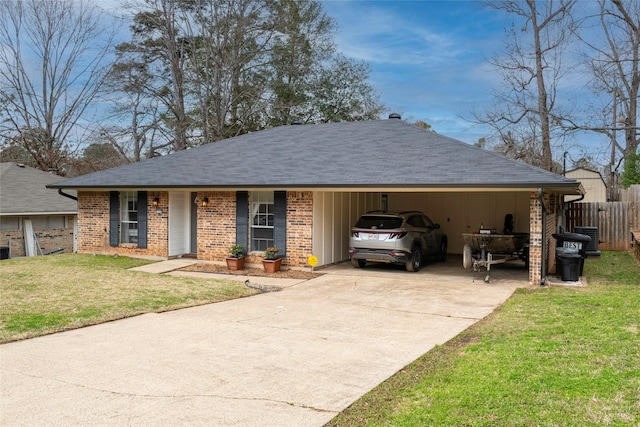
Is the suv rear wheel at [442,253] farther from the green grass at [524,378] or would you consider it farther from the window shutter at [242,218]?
the green grass at [524,378]

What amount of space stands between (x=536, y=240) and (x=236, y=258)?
24.5ft

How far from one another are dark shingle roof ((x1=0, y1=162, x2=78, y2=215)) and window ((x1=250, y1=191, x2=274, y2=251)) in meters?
12.7

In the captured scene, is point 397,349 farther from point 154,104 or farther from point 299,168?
point 154,104

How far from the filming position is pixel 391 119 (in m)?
17.5

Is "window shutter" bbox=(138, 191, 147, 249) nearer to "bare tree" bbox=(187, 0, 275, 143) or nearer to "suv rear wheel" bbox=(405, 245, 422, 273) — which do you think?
"suv rear wheel" bbox=(405, 245, 422, 273)

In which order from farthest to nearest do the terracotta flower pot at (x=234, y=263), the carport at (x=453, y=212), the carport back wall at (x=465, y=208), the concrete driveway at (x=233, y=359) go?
the carport back wall at (x=465, y=208)
the terracotta flower pot at (x=234, y=263)
the carport at (x=453, y=212)
the concrete driveway at (x=233, y=359)

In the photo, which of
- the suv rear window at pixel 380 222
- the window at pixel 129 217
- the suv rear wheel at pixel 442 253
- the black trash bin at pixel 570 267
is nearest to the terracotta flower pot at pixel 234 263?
the suv rear window at pixel 380 222

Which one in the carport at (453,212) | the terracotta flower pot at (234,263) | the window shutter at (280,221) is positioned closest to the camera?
the carport at (453,212)

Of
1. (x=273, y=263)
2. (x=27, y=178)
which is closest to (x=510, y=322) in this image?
(x=273, y=263)

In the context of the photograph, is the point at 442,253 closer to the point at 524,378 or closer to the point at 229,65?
the point at 524,378

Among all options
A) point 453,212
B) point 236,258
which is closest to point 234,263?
→ point 236,258

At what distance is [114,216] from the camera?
16.2 meters

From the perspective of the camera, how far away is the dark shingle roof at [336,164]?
1124 cm

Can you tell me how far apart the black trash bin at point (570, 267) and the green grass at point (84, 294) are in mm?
6898
